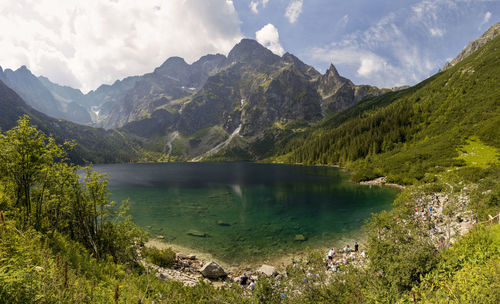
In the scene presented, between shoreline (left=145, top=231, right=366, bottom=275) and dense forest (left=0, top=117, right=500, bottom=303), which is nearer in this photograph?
dense forest (left=0, top=117, right=500, bottom=303)

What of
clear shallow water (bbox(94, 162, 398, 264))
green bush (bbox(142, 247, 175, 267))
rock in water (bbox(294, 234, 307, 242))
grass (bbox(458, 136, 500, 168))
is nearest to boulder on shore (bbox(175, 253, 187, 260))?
green bush (bbox(142, 247, 175, 267))

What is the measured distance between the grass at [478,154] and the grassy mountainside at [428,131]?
1741 mm

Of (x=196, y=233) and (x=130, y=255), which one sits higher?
(x=130, y=255)

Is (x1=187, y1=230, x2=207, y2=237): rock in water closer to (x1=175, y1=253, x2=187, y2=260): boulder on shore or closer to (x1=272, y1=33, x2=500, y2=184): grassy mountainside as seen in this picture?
(x1=175, y1=253, x2=187, y2=260): boulder on shore

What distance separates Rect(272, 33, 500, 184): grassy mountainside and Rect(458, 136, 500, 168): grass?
1.74 metres

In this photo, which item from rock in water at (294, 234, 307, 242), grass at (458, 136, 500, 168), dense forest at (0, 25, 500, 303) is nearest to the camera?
dense forest at (0, 25, 500, 303)

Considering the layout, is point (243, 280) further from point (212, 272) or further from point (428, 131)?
point (428, 131)

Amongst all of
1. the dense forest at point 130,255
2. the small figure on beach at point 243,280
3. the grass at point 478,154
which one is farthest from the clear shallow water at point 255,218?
the grass at point 478,154

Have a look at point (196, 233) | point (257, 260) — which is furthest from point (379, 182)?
point (196, 233)

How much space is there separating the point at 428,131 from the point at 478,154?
5015cm

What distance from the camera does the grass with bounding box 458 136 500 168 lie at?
2346 inches

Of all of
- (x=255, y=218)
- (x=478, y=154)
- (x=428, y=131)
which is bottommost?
(x=255, y=218)

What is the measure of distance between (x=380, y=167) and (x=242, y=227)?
8334 centimetres

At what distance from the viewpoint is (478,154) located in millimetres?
66750
